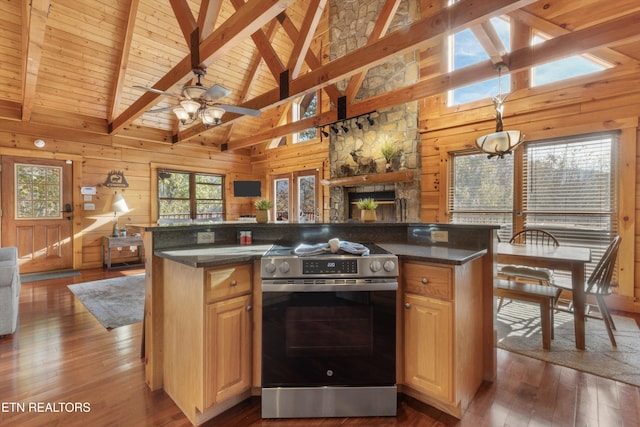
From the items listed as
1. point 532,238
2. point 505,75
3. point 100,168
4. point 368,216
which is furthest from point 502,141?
point 100,168

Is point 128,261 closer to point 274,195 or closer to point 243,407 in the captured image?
point 274,195

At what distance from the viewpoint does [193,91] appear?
324 centimetres

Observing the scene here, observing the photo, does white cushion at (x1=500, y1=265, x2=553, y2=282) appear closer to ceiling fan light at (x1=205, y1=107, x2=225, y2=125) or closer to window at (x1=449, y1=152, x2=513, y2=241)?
window at (x1=449, y1=152, x2=513, y2=241)

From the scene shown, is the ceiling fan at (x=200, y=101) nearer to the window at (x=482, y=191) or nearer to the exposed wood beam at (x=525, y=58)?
the exposed wood beam at (x=525, y=58)

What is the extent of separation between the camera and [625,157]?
3434 millimetres

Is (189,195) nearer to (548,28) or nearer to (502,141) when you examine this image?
(502,141)

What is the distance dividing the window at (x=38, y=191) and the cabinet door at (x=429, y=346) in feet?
22.4

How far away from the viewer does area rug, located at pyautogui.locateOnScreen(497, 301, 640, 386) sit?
227 cm

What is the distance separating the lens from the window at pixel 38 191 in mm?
5383

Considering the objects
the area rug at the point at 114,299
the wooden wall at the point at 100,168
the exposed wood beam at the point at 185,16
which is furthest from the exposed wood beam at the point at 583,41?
the wooden wall at the point at 100,168

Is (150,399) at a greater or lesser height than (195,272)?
lesser

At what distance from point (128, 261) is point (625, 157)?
8.32 m

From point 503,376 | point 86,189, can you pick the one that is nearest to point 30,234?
point 86,189

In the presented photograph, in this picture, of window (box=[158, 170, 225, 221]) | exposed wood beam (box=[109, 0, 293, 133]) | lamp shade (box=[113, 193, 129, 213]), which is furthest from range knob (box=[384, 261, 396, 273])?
window (box=[158, 170, 225, 221])
